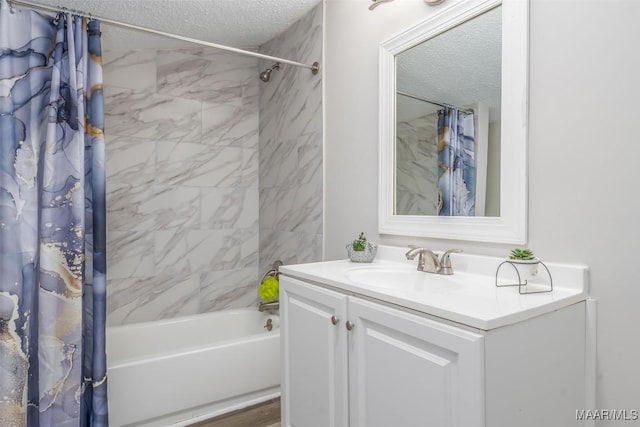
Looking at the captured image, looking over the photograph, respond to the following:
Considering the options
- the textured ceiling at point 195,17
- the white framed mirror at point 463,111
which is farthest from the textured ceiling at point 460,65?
the textured ceiling at point 195,17

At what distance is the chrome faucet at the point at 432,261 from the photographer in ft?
4.78

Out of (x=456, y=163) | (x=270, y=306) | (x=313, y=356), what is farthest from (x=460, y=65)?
(x=270, y=306)

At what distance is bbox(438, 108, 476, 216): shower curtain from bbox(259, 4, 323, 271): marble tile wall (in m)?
0.88

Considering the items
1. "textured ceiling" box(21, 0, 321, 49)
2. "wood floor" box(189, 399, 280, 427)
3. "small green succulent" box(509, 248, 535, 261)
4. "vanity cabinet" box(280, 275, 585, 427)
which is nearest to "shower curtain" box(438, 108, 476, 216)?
"small green succulent" box(509, 248, 535, 261)

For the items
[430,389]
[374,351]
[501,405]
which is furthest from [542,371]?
[374,351]

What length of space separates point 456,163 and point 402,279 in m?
0.53

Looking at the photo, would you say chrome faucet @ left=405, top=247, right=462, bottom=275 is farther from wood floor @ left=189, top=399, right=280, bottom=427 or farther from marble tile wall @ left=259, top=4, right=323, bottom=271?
wood floor @ left=189, top=399, right=280, bottom=427

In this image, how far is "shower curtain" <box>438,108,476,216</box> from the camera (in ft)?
4.85

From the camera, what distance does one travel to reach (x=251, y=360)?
86.3 inches

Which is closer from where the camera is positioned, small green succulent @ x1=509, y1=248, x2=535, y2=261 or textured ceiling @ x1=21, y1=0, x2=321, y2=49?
small green succulent @ x1=509, y1=248, x2=535, y2=261

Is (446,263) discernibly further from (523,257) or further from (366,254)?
(366,254)

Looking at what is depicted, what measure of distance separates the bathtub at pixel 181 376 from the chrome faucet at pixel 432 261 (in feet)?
3.75

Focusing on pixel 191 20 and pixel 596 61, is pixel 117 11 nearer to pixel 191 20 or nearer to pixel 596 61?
pixel 191 20

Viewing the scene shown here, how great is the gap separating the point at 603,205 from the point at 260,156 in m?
2.40
